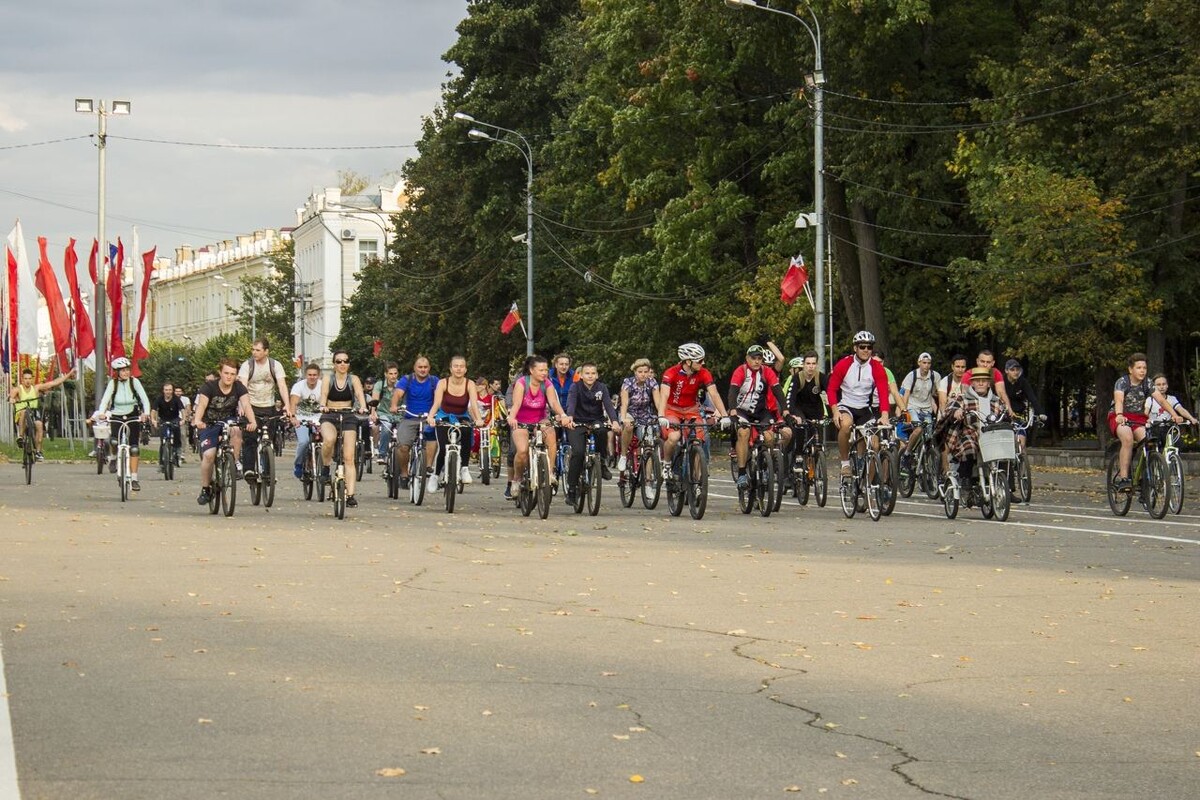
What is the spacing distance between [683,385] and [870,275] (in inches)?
819

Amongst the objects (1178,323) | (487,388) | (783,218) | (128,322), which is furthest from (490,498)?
(128,322)

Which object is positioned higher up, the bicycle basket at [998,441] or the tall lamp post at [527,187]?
the tall lamp post at [527,187]

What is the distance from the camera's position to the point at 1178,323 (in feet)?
128

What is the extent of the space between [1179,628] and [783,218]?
36.1 meters

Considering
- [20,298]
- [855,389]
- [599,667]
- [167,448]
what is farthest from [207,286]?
[599,667]

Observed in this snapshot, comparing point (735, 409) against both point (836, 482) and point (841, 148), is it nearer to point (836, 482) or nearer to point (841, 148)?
point (836, 482)

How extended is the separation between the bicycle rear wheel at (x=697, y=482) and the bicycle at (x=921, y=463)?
346cm

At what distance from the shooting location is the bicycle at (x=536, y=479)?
819 inches

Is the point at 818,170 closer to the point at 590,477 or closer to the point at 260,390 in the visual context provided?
the point at 590,477

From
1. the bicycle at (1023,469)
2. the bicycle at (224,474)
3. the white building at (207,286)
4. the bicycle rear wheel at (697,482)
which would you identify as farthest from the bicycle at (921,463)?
the white building at (207,286)

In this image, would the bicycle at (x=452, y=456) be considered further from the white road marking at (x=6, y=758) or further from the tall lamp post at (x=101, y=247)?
the tall lamp post at (x=101, y=247)

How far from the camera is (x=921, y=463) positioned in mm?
24516

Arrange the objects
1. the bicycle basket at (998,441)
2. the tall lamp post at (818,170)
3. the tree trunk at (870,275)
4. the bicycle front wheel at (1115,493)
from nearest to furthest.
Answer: the bicycle basket at (998,441) → the bicycle front wheel at (1115,493) → the tall lamp post at (818,170) → the tree trunk at (870,275)

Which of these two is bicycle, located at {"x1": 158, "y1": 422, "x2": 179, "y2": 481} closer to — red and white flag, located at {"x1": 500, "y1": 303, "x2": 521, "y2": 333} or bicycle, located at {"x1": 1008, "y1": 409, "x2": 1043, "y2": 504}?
bicycle, located at {"x1": 1008, "y1": 409, "x2": 1043, "y2": 504}
